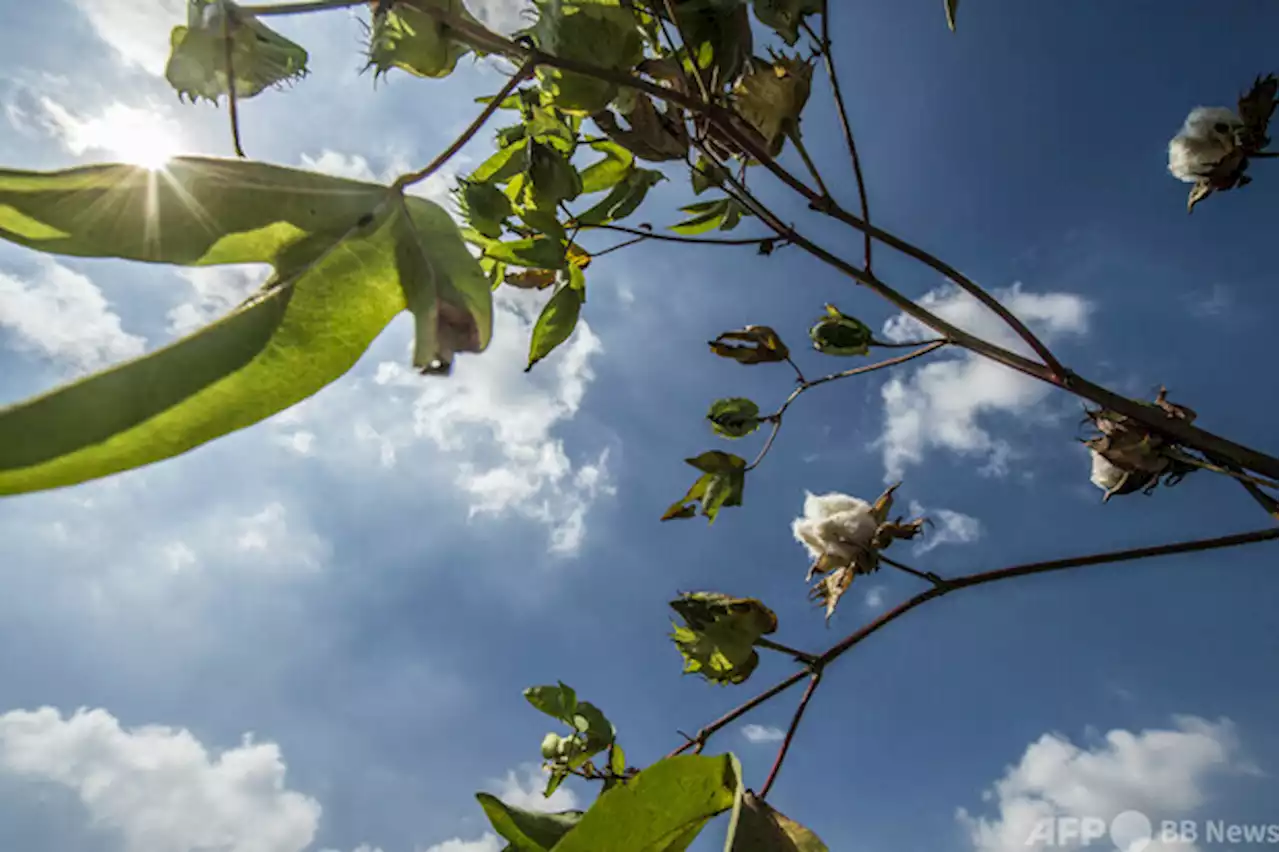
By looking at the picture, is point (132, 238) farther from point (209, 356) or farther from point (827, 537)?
point (827, 537)

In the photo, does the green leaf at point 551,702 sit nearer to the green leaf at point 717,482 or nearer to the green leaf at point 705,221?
the green leaf at point 717,482

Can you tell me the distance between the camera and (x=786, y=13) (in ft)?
1.78

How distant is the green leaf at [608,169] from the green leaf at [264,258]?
0.31 meters

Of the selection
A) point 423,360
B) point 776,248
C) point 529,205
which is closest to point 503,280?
point 529,205

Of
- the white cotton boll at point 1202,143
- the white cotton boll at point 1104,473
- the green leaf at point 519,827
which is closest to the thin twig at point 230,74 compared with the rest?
the green leaf at point 519,827

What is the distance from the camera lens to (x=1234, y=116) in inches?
29.0

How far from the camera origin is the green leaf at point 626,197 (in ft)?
2.24

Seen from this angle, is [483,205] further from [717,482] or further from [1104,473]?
[1104,473]

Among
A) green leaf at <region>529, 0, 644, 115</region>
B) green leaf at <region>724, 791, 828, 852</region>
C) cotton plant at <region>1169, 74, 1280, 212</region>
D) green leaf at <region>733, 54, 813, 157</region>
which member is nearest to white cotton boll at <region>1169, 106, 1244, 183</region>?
cotton plant at <region>1169, 74, 1280, 212</region>

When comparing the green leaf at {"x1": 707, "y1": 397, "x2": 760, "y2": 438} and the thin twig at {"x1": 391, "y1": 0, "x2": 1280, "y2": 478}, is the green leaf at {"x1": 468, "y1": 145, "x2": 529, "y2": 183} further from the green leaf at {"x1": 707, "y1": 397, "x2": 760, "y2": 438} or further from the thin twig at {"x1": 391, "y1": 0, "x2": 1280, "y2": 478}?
the green leaf at {"x1": 707, "y1": 397, "x2": 760, "y2": 438}

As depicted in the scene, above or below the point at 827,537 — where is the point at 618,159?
above

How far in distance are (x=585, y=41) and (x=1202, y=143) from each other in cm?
61

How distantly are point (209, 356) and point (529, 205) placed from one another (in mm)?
346

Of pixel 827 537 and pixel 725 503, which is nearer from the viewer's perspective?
pixel 827 537
